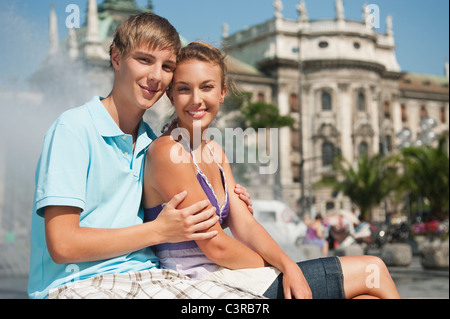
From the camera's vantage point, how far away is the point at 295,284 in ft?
6.59

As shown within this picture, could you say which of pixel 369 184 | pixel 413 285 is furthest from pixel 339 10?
pixel 413 285

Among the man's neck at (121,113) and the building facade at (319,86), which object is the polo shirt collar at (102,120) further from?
the building facade at (319,86)

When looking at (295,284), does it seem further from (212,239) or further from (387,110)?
(387,110)

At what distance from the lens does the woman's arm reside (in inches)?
78.9

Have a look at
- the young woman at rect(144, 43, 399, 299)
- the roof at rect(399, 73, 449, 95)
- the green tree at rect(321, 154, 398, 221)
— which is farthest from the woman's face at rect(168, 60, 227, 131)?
the roof at rect(399, 73, 449, 95)

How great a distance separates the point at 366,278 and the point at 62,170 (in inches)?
45.8

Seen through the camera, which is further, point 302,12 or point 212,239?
point 302,12

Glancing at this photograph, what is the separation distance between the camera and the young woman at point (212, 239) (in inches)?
79.9

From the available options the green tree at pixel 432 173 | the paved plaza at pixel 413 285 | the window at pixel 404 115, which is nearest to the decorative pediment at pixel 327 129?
the window at pixel 404 115

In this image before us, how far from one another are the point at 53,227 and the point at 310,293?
933mm

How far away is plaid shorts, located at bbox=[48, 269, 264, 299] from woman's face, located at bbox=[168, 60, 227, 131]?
63 cm

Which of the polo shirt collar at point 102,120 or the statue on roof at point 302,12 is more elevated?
the statue on roof at point 302,12

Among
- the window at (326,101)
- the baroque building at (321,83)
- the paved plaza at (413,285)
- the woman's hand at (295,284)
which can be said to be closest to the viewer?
the woman's hand at (295,284)
